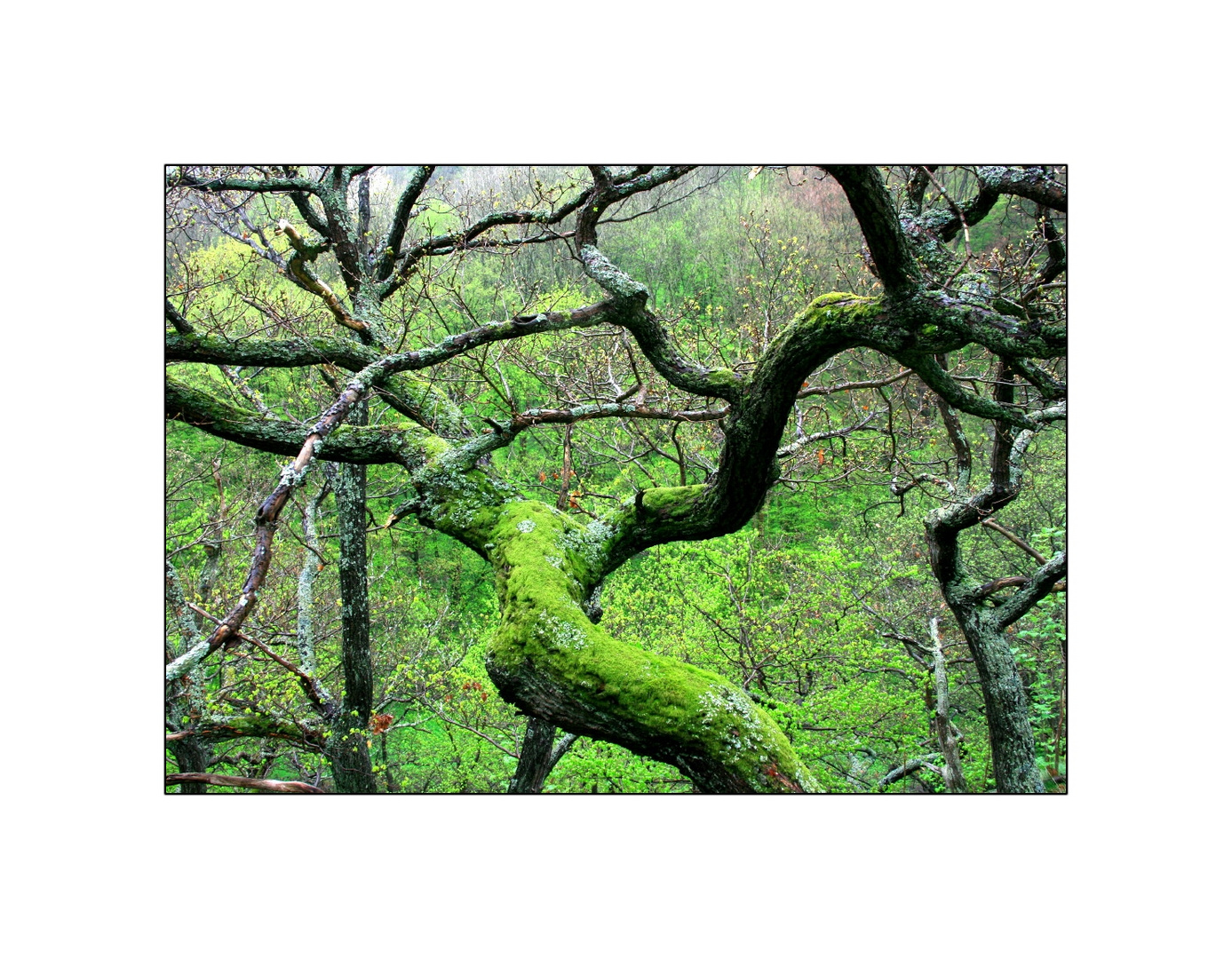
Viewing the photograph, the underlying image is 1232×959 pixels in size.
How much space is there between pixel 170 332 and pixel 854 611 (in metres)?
5.46

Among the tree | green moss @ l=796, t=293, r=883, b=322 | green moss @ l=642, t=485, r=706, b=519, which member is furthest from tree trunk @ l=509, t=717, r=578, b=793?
green moss @ l=796, t=293, r=883, b=322

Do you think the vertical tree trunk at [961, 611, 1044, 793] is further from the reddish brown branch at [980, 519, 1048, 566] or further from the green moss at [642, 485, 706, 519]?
the green moss at [642, 485, 706, 519]

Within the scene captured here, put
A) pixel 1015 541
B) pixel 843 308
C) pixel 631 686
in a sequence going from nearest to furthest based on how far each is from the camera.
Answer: pixel 631 686, pixel 843 308, pixel 1015 541

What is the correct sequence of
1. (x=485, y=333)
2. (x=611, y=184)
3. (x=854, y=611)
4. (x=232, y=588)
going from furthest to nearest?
(x=854, y=611) < (x=232, y=588) < (x=611, y=184) < (x=485, y=333)

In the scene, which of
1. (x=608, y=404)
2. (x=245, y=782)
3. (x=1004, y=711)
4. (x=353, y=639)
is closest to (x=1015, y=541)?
(x=1004, y=711)

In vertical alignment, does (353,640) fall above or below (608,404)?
below

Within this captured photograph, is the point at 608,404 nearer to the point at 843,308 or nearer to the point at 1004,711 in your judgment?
the point at 843,308

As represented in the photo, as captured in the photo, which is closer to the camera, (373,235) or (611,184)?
(611,184)

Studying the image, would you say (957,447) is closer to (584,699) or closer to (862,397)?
(584,699)

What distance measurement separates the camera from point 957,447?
4.01 metres

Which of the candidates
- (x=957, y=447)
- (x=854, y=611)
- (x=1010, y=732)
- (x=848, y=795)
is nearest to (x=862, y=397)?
(x=854, y=611)

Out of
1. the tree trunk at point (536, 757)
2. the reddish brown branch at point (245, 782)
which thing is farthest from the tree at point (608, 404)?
the tree trunk at point (536, 757)

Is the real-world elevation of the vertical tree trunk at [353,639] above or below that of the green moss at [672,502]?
below

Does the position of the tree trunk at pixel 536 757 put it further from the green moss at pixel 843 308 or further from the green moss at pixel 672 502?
the green moss at pixel 843 308
